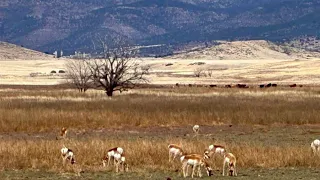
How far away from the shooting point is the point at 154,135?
36000 millimetres

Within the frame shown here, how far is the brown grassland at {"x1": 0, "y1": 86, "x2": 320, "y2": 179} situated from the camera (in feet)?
76.7

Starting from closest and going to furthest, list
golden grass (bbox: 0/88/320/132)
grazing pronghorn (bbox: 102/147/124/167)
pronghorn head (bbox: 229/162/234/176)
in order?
pronghorn head (bbox: 229/162/234/176) → grazing pronghorn (bbox: 102/147/124/167) → golden grass (bbox: 0/88/320/132)

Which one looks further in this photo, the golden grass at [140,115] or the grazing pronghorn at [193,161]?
the golden grass at [140,115]

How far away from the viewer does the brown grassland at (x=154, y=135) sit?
23391 mm

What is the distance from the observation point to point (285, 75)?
126 meters

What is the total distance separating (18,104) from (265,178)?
99.2 feet

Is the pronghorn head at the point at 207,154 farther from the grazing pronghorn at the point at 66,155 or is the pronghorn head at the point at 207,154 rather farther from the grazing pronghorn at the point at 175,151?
the grazing pronghorn at the point at 66,155

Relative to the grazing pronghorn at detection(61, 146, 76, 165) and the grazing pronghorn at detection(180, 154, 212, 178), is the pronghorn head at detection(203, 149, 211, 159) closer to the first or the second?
the grazing pronghorn at detection(180, 154, 212, 178)

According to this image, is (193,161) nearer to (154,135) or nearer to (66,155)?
(66,155)

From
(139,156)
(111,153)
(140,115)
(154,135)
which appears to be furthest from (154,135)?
(111,153)

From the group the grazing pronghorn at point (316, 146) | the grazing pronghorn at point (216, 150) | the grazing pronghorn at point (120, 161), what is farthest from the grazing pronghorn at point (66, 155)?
the grazing pronghorn at point (316, 146)

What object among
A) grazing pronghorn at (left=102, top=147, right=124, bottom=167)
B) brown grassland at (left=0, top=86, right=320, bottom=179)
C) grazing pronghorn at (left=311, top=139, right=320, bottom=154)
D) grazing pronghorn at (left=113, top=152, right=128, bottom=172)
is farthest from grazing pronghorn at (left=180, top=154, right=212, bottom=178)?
grazing pronghorn at (left=311, top=139, right=320, bottom=154)

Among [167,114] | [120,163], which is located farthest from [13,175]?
[167,114]

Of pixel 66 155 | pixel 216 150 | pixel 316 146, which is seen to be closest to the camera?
pixel 66 155
